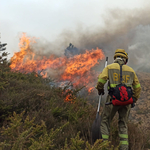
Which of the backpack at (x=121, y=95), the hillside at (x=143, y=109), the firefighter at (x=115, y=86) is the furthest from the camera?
the hillside at (x=143, y=109)

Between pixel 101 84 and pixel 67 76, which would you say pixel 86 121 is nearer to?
pixel 101 84

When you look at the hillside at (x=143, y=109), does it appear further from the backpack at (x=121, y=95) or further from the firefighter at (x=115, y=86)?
the backpack at (x=121, y=95)

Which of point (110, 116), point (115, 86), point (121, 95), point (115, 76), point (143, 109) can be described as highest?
point (115, 76)

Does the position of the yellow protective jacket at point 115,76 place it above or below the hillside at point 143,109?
above

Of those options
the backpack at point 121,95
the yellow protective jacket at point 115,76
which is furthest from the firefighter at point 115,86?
the backpack at point 121,95

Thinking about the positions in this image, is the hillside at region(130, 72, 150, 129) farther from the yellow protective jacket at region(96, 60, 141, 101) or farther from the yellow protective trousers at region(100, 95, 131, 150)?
the yellow protective jacket at region(96, 60, 141, 101)

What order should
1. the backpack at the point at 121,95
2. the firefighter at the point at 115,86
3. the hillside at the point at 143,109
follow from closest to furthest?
the backpack at the point at 121,95
the firefighter at the point at 115,86
the hillside at the point at 143,109

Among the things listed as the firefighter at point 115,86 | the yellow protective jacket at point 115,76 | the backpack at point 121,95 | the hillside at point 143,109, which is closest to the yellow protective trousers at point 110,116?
the firefighter at point 115,86

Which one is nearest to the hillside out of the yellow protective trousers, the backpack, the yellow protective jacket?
the yellow protective trousers

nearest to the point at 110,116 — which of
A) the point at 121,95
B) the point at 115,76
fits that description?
the point at 121,95

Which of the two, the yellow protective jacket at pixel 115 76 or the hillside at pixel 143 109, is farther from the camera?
the hillside at pixel 143 109

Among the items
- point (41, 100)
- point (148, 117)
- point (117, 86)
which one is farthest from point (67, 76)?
point (117, 86)

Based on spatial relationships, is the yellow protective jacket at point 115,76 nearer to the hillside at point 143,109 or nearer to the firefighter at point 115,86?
the firefighter at point 115,86

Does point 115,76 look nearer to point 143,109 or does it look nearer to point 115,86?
point 115,86
